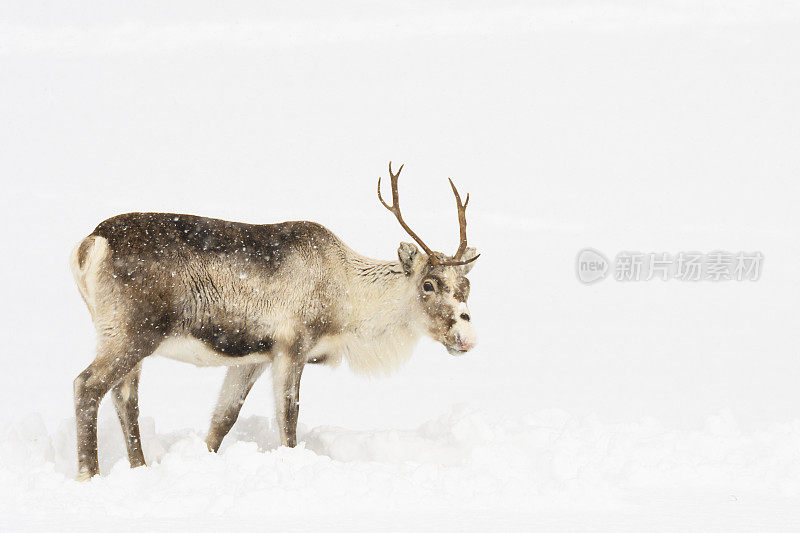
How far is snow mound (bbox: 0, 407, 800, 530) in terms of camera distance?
764 centimetres

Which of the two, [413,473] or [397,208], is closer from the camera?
[413,473]

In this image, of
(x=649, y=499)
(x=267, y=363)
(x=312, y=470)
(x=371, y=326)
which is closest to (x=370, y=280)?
(x=371, y=326)

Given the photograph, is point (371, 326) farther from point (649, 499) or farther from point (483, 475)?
point (649, 499)

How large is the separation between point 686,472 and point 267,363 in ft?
12.7

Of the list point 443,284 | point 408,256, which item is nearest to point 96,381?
point 408,256

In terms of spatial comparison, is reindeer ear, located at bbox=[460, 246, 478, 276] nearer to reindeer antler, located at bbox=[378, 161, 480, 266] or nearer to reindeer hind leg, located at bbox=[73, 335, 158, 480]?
reindeer antler, located at bbox=[378, 161, 480, 266]

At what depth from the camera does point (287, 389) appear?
9.27 metres

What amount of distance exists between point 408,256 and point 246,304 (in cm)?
156

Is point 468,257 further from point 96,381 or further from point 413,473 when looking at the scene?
point 96,381

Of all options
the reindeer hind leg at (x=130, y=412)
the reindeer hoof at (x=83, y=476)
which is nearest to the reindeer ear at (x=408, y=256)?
the reindeer hind leg at (x=130, y=412)

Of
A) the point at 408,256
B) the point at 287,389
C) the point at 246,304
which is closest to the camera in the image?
the point at 246,304

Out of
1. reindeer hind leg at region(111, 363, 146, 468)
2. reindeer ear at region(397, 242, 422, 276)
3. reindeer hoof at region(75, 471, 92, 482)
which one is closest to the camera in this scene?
reindeer hoof at region(75, 471, 92, 482)

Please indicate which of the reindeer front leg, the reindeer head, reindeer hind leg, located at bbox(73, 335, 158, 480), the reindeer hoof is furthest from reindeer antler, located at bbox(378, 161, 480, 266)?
the reindeer hoof

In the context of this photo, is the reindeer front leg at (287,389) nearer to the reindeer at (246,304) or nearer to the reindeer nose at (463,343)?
the reindeer at (246,304)
